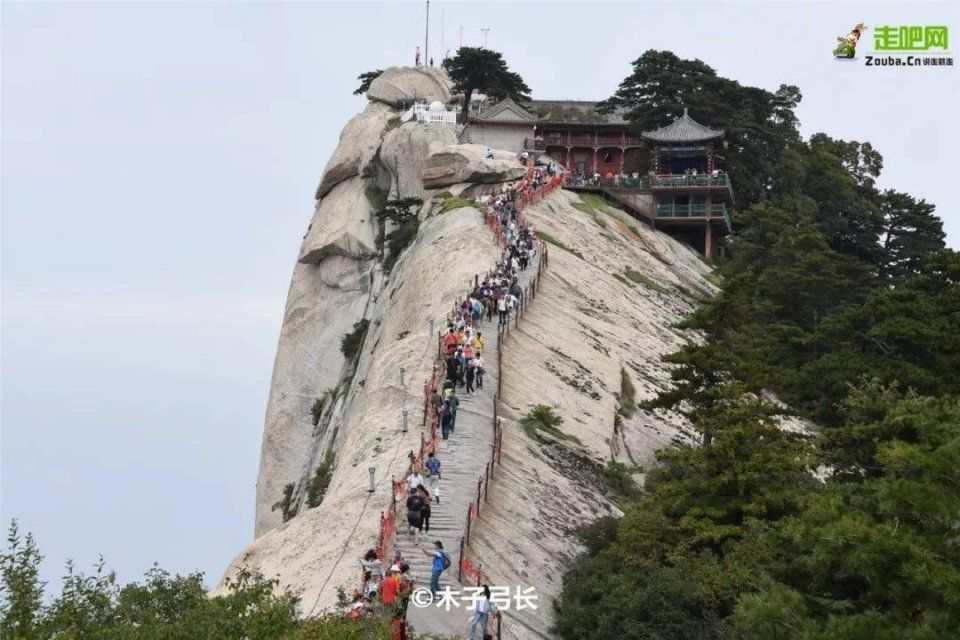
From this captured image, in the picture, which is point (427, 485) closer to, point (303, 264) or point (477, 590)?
point (477, 590)

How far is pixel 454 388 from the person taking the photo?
33.5m

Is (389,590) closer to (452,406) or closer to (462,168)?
(452,406)

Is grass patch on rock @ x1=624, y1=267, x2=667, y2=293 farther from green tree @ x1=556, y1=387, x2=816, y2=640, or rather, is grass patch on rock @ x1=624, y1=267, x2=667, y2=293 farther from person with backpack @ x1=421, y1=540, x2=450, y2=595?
person with backpack @ x1=421, y1=540, x2=450, y2=595

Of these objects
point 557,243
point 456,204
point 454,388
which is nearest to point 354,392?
point 557,243

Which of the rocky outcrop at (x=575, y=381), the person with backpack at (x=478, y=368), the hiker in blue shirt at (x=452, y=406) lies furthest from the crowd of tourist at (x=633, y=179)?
the hiker in blue shirt at (x=452, y=406)

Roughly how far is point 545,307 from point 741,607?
2521 centimetres

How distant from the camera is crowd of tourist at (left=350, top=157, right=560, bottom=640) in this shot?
21484mm

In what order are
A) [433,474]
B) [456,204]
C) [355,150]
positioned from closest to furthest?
[433,474], [456,204], [355,150]

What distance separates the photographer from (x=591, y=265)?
53.9m

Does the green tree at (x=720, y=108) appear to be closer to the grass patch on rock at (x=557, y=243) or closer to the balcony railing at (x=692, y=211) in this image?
the balcony railing at (x=692, y=211)

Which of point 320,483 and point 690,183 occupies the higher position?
point 690,183

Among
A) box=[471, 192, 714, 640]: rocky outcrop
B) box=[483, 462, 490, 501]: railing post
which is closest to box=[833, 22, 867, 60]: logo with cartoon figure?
box=[471, 192, 714, 640]: rocky outcrop

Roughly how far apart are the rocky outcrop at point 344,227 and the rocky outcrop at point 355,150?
613mm

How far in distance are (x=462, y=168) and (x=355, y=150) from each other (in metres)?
13.1
